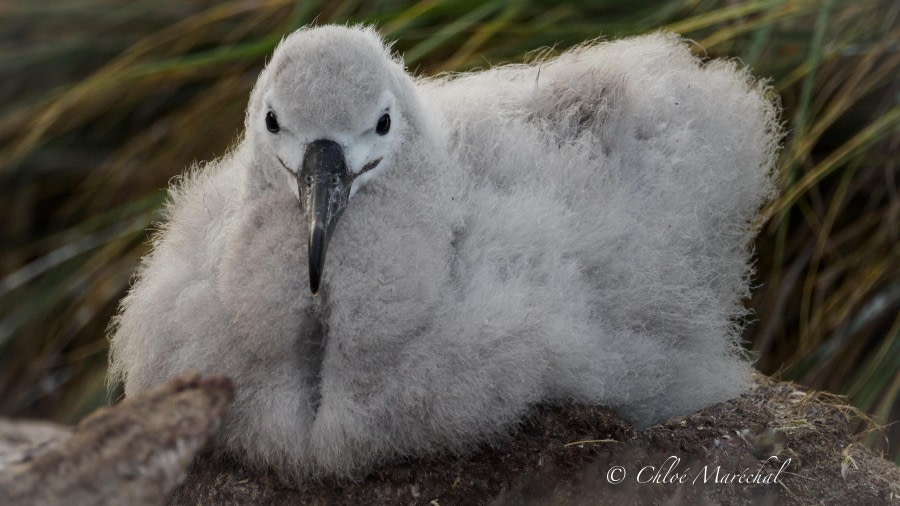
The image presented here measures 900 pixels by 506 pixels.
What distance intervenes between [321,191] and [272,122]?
1.05ft

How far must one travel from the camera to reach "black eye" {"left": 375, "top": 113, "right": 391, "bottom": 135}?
2990mm

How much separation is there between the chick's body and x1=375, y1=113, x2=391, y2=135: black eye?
2 cm

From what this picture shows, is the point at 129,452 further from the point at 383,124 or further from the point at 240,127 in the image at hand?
the point at 240,127

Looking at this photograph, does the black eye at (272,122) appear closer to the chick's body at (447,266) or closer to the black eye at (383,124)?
the chick's body at (447,266)

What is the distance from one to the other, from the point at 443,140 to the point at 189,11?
109 inches

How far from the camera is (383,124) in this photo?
301cm

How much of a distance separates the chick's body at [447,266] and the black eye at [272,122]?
0.04 metres

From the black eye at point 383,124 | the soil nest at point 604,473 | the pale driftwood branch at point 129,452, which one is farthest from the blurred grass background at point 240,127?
the pale driftwood branch at point 129,452

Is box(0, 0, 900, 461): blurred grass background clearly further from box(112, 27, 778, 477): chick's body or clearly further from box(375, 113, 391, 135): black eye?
box(375, 113, 391, 135): black eye

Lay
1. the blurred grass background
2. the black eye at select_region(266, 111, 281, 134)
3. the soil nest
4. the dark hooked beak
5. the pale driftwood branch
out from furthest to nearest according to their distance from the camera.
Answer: the blurred grass background < the black eye at select_region(266, 111, 281, 134) < the soil nest < the dark hooked beak < the pale driftwood branch

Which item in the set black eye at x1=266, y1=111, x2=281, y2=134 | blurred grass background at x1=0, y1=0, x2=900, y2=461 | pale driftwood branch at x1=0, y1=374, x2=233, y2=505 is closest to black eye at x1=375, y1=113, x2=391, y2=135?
black eye at x1=266, y1=111, x2=281, y2=134

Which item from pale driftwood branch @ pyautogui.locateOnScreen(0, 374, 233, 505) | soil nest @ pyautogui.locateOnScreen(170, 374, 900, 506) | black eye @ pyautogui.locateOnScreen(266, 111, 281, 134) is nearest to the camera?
pale driftwood branch @ pyautogui.locateOnScreen(0, 374, 233, 505)

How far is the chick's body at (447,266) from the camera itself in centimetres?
288

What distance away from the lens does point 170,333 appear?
317 cm
